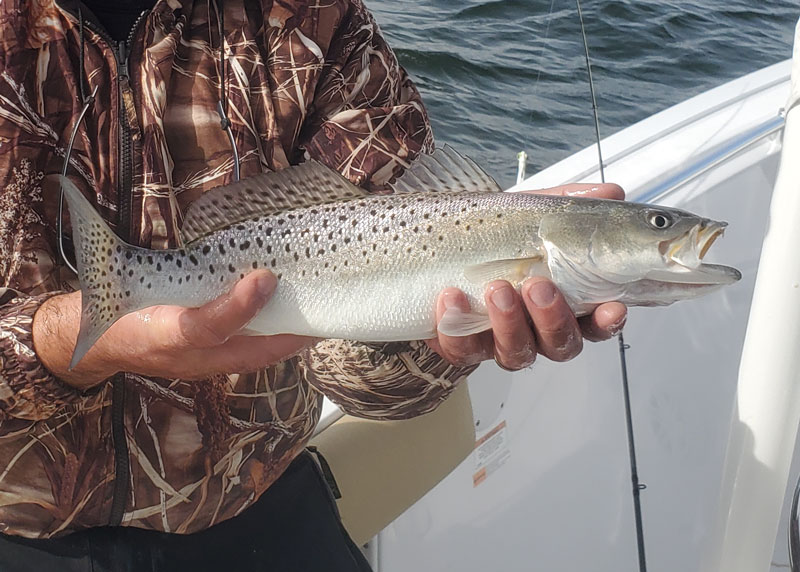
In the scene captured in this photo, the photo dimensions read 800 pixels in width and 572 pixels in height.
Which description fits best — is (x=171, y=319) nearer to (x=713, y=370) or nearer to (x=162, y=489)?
(x=162, y=489)

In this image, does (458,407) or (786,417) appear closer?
(786,417)

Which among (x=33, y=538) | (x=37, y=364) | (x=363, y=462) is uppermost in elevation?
(x=37, y=364)

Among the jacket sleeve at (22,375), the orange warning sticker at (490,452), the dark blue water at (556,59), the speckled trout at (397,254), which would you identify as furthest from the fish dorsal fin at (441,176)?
the dark blue water at (556,59)

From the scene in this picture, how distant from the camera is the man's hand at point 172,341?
1553 millimetres

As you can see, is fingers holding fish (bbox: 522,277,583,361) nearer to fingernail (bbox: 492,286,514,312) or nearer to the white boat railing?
fingernail (bbox: 492,286,514,312)

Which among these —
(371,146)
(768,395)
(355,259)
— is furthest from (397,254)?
(768,395)

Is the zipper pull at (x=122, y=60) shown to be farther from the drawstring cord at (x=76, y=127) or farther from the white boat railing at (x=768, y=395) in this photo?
the white boat railing at (x=768, y=395)

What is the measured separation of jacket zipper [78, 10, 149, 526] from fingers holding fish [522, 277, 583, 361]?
0.86 m

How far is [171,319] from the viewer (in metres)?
1.58

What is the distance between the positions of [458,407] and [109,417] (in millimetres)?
1111

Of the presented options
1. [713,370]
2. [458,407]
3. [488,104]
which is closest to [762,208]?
[713,370]

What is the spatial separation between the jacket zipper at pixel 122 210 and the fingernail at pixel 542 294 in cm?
87

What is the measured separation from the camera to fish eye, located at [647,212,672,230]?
1746 mm

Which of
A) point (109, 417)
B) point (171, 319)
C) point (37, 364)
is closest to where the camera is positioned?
point (171, 319)
